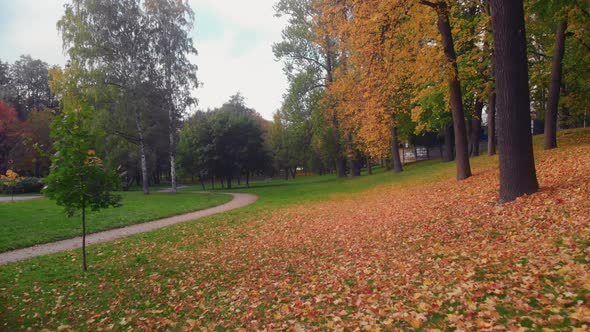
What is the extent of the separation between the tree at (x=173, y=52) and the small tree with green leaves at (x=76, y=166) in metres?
22.0

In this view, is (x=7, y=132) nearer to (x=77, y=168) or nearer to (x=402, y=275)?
(x=77, y=168)

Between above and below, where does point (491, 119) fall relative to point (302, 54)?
below

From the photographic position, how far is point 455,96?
43.3 feet

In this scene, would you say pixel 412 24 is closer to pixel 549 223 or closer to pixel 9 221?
pixel 549 223

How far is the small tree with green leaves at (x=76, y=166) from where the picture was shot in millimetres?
7578

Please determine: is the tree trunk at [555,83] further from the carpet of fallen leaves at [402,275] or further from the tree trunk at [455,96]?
the carpet of fallen leaves at [402,275]

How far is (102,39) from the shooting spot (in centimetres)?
2614

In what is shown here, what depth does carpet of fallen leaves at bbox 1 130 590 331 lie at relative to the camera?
3.96 meters

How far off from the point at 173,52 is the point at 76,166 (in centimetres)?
2430

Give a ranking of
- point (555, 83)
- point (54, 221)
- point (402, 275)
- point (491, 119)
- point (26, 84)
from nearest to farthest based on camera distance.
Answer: point (402, 275) < point (555, 83) < point (54, 221) < point (491, 119) < point (26, 84)

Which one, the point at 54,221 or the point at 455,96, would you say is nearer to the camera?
the point at 455,96

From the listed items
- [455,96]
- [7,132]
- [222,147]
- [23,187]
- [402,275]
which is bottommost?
[402,275]

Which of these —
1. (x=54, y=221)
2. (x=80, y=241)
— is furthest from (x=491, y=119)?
(x=54, y=221)

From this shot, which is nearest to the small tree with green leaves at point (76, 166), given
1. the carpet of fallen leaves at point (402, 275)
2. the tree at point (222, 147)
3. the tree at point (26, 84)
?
the carpet of fallen leaves at point (402, 275)
